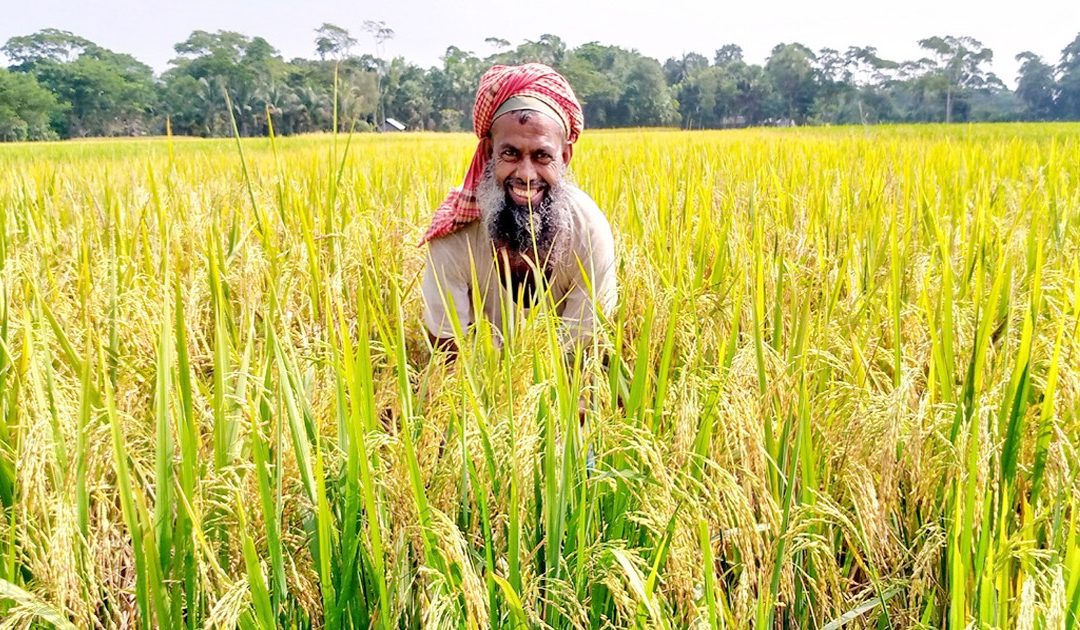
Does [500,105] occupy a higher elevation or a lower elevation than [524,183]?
higher

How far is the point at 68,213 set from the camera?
8.86ft

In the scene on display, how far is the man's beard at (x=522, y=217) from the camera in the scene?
5.62 ft

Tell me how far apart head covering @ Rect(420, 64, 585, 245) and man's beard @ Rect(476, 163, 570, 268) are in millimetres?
58

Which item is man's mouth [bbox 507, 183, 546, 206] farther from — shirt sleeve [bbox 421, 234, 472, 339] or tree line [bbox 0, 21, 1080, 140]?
tree line [bbox 0, 21, 1080, 140]

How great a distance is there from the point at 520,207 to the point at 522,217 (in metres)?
0.03

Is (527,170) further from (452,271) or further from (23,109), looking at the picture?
(23,109)

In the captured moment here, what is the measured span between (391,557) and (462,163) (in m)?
4.11

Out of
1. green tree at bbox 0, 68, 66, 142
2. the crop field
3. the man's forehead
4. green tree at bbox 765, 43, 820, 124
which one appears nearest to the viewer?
the crop field

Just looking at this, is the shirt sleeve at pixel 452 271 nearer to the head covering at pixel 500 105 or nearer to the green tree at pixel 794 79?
the head covering at pixel 500 105

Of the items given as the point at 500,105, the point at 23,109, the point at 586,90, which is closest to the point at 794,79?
the point at 586,90

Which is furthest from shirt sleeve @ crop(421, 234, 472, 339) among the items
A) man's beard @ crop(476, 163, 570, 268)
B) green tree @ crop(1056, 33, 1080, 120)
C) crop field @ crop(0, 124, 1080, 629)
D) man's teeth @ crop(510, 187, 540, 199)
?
green tree @ crop(1056, 33, 1080, 120)

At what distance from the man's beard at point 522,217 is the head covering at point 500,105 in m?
0.06

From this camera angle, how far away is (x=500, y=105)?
169 centimetres

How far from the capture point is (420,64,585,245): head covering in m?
1.67
